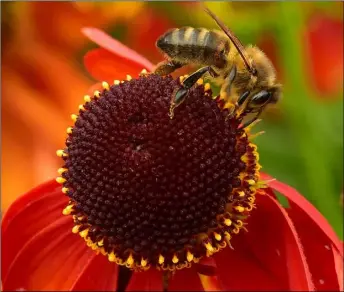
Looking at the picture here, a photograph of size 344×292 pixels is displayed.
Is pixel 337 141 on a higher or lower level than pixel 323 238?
higher

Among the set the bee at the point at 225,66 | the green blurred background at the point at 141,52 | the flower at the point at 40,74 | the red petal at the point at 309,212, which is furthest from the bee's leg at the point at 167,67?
the flower at the point at 40,74

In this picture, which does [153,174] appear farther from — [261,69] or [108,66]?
[108,66]

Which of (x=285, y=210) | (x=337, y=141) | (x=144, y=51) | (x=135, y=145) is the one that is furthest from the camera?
(x=144, y=51)

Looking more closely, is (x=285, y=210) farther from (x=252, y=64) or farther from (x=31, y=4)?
(x=31, y=4)

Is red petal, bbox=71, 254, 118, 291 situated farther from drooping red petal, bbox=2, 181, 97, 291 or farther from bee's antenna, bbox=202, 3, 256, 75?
bee's antenna, bbox=202, 3, 256, 75

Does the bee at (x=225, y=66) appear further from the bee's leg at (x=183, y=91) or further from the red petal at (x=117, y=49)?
the red petal at (x=117, y=49)

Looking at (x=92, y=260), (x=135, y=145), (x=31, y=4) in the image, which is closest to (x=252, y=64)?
(x=135, y=145)
